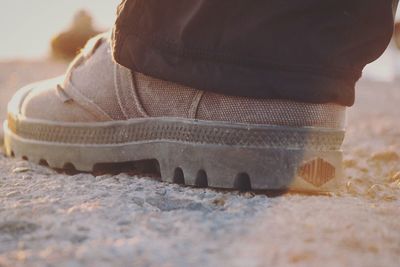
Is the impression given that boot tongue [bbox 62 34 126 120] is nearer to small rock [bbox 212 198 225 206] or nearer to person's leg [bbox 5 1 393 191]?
person's leg [bbox 5 1 393 191]

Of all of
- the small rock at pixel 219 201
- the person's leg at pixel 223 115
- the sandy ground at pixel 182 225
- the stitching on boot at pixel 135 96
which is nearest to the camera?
the sandy ground at pixel 182 225

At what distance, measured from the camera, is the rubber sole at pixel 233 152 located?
1.18 metres

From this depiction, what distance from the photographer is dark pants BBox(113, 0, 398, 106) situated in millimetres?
1158

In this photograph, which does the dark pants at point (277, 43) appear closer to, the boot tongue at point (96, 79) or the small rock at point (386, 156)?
the boot tongue at point (96, 79)

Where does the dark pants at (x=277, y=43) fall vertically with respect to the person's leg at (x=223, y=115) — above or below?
above

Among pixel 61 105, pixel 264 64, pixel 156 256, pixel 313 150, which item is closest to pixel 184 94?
pixel 264 64

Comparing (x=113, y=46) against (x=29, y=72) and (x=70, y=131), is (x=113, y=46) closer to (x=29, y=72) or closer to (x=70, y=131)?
(x=70, y=131)

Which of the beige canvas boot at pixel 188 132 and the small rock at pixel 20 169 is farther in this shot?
the small rock at pixel 20 169

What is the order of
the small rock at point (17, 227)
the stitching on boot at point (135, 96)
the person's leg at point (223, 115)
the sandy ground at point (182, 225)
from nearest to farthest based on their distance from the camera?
the sandy ground at point (182, 225) < the small rock at point (17, 227) < the person's leg at point (223, 115) < the stitching on boot at point (135, 96)

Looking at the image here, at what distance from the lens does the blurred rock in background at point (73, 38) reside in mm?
8477

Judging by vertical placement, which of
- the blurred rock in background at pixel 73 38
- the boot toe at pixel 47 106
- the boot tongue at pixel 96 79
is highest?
the blurred rock in background at pixel 73 38

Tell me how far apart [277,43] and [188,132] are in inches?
11.9

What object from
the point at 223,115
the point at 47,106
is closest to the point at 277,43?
the point at 223,115

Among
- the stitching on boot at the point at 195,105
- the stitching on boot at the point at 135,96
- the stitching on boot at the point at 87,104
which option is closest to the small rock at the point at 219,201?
the stitching on boot at the point at 195,105
